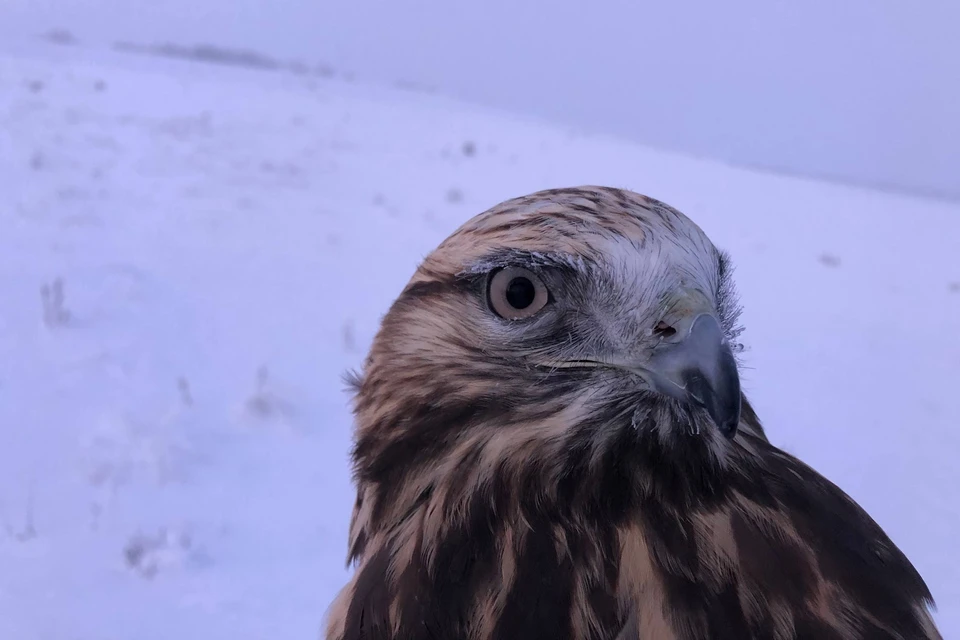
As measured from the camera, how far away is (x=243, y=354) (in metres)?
2.42

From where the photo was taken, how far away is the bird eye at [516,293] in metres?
0.95

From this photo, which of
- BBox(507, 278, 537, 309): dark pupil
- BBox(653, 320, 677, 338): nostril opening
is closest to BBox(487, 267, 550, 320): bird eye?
BBox(507, 278, 537, 309): dark pupil

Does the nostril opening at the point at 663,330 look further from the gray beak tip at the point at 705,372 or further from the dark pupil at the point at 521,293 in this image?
the dark pupil at the point at 521,293

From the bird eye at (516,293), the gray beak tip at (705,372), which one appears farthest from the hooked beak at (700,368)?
the bird eye at (516,293)

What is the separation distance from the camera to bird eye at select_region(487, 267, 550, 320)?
953 mm

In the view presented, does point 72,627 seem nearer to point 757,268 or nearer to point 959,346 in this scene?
point 757,268

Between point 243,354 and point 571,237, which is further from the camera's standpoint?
point 243,354

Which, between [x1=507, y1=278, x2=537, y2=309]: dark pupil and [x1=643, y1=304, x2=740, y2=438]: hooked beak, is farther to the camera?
[x1=507, y1=278, x2=537, y2=309]: dark pupil

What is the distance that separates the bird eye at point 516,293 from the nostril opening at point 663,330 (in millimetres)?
148

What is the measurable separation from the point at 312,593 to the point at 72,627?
52 cm

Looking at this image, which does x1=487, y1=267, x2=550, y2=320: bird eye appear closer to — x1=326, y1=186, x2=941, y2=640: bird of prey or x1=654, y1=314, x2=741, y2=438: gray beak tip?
x1=326, y1=186, x2=941, y2=640: bird of prey

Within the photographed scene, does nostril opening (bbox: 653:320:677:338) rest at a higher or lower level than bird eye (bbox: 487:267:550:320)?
lower

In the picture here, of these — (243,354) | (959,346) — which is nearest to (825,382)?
(959,346)

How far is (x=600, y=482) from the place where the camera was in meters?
0.93
